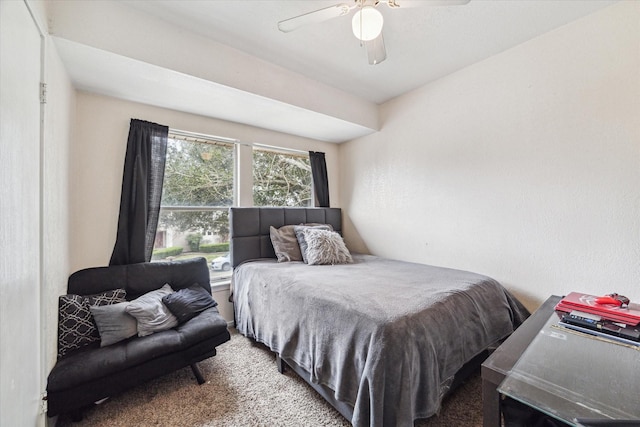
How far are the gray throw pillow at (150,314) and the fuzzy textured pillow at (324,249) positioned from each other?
1306 mm

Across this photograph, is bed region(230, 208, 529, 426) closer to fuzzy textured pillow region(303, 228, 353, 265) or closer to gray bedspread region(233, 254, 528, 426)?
gray bedspread region(233, 254, 528, 426)

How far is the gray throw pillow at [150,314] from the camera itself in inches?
70.2

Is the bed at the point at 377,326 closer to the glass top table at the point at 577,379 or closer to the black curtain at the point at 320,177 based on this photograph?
the glass top table at the point at 577,379

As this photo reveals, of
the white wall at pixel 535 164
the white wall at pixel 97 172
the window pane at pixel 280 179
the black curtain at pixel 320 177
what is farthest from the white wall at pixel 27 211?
the white wall at pixel 535 164

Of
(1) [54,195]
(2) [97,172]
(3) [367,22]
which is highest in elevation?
(3) [367,22]

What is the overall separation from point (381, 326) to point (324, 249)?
1.46m

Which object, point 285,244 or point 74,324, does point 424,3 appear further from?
point 74,324

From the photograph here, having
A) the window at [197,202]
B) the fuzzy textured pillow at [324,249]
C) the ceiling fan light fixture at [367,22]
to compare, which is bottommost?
the fuzzy textured pillow at [324,249]

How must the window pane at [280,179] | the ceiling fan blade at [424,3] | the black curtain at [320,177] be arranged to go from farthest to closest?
the black curtain at [320,177]
the window pane at [280,179]
the ceiling fan blade at [424,3]

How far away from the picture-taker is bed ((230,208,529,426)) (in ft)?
3.84

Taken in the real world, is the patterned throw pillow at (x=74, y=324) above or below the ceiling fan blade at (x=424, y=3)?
below

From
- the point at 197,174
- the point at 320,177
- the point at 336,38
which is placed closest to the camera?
the point at 336,38

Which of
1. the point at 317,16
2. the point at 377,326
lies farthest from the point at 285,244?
the point at 317,16

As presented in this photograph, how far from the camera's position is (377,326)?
1.24 metres
